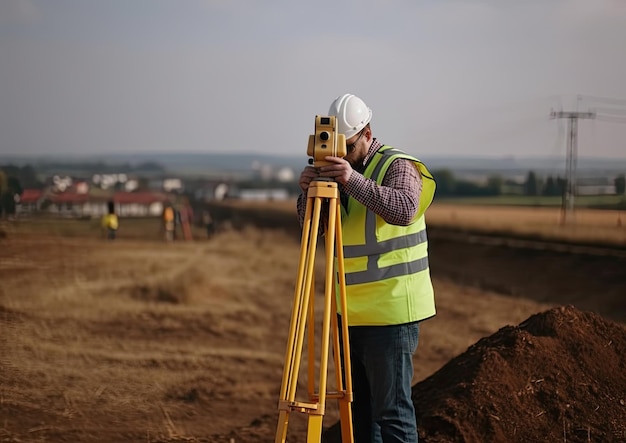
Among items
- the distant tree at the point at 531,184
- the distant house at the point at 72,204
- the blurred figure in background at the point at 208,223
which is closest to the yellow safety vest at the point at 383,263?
the distant house at the point at 72,204

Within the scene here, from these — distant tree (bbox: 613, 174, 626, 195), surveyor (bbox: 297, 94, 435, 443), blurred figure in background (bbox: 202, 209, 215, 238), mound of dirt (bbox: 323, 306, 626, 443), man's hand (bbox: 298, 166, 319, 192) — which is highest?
man's hand (bbox: 298, 166, 319, 192)

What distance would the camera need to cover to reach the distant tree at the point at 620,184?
14.8 m

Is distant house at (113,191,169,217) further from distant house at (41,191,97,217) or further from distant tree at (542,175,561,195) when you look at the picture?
distant tree at (542,175,561,195)

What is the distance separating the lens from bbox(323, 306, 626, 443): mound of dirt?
16.5ft

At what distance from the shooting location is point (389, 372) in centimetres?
401

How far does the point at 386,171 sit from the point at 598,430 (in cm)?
211

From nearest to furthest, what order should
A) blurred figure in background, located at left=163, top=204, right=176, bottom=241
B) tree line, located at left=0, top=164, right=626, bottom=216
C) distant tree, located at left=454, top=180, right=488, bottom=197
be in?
tree line, located at left=0, top=164, right=626, bottom=216, distant tree, located at left=454, top=180, right=488, bottom=197, blurred figure in background, located at left=163, top=204, right=176, bottom=241

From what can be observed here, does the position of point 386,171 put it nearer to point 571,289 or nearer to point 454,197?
point 571,289

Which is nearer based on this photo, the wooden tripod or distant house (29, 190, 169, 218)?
the wooden tripod

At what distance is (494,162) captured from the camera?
99.7ft

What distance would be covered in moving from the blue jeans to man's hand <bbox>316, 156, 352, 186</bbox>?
0.71m

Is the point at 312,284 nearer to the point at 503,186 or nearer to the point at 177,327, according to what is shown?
the point at 177,327

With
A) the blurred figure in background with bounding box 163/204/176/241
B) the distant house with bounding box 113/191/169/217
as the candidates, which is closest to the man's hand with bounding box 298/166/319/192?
the distant house with bounding box 113/191/169/217

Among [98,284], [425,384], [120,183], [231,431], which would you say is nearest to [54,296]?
[98,284]
